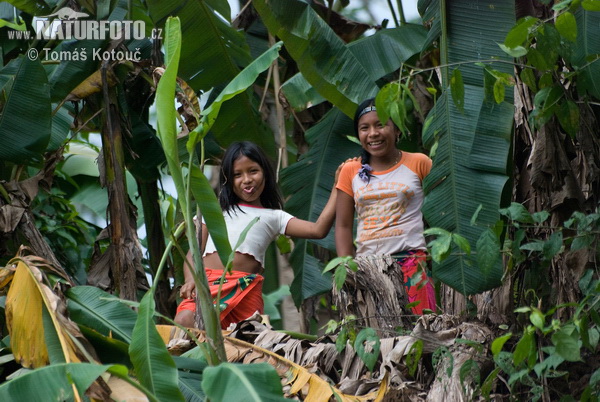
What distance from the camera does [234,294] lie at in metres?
3.69

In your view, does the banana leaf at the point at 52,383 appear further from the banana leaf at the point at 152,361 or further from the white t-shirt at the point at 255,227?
the white t-shirt at the point at 255,227

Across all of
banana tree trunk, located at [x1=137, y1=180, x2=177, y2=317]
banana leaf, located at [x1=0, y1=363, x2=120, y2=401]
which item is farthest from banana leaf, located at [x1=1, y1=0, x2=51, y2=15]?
banana leaf, located at [x1=0, y1=363, x2=120, y2=401]

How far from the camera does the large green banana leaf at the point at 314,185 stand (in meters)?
4.41

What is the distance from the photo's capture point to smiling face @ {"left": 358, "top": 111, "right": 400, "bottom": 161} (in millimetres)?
3551

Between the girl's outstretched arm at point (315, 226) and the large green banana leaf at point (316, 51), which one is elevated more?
the large green banana leaf at point (316, 51)

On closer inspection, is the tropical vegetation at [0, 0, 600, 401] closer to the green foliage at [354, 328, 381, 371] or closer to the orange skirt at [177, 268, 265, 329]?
the green foliage at [354, 328, 381, 371]

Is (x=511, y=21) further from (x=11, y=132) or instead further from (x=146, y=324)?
(x=11, y=132)

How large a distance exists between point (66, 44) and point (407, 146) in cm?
192

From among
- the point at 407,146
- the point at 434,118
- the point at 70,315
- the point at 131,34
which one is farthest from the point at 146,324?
the point at 131,34

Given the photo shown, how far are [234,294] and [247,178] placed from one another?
0.52 metres

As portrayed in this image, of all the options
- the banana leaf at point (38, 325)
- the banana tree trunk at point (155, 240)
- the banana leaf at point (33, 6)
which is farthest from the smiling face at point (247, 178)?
the banana leaf at point (33, 6)

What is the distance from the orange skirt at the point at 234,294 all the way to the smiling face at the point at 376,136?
30.2 inches

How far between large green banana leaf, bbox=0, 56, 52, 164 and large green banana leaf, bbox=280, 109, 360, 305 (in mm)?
1280

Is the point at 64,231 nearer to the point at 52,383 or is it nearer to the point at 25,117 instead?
the point at 25,117
